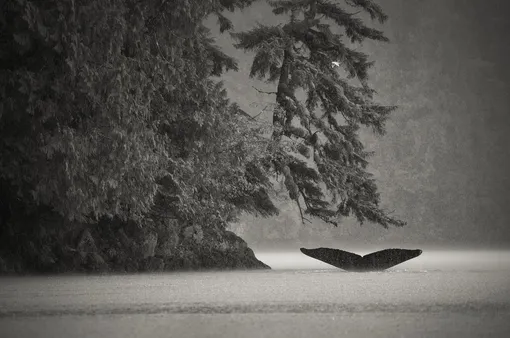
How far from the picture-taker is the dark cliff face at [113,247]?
15312mm

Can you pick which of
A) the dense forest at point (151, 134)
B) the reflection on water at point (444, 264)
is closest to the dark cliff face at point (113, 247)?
the dense forest at point (151, 134)

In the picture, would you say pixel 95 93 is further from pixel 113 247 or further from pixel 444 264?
pixel 444 264

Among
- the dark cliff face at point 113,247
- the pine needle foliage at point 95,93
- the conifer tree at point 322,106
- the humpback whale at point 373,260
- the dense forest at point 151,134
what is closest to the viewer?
the pine needle foliage at point 95,93

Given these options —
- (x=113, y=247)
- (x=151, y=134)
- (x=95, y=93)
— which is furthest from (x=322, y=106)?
(x=95, y=93)

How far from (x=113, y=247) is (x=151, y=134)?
489 centimetres

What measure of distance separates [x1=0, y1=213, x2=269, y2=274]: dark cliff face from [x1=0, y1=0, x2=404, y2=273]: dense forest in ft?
0.09

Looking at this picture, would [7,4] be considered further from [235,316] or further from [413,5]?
[413,5]

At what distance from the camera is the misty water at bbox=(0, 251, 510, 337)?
18.1ft

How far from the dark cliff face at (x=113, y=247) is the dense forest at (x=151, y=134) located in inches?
1.1

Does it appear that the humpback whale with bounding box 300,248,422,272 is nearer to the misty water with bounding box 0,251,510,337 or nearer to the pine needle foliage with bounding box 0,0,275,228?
the pine needle foliage with bounding box 0,0,275,228

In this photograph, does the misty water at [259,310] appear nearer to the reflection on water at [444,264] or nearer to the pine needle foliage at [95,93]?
the pine needle foliage at [95,93]

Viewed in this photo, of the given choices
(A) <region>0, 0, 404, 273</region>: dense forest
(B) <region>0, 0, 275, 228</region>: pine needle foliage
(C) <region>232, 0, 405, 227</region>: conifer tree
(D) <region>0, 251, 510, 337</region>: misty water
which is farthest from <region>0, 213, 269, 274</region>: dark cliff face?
Result: (D) <region>0, 251, 510, 337</region>: misty water

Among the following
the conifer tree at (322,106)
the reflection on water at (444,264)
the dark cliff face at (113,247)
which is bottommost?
the dark cliff face at (113,247)

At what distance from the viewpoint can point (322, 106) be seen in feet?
68.8
